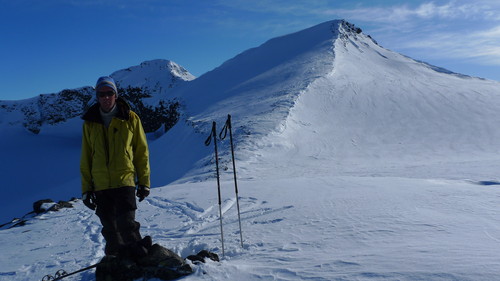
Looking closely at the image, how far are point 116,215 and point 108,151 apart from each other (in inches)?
30.4

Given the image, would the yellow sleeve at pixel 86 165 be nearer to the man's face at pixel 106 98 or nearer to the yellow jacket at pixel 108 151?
the yellow jacket at pixel 108 151

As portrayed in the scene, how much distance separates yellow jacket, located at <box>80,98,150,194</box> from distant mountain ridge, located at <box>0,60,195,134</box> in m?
42.9

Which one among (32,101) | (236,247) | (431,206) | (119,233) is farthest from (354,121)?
(32,101)

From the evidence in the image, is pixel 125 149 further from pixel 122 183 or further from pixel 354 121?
pixel 354 121

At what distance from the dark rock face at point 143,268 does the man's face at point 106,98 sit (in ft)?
5.63

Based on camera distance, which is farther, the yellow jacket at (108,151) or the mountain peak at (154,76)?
the mountain peak at (154,76)

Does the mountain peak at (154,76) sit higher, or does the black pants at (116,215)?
the mountain peak at (154,76)

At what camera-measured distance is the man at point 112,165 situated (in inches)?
171

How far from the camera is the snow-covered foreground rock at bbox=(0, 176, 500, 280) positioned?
429cm

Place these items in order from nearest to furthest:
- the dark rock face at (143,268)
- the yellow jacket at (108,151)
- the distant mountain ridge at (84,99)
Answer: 1. the dark rock face at (143,268)
2. the yellow jacket at (108,151)
3. the distant mountain ridge at (84,99)

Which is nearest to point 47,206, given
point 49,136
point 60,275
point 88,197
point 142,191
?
point 60,275

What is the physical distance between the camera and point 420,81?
111ft

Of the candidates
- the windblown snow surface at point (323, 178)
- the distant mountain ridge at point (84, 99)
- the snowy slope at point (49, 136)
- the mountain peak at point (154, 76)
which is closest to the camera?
the windblown snow surface at point (323, 178)

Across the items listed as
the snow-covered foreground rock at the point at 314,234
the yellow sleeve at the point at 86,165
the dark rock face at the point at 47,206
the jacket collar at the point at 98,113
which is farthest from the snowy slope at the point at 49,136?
Result: the jacket collar at the point at 98,113
